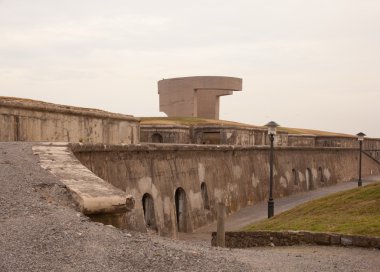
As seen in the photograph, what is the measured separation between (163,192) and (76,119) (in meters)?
3.94

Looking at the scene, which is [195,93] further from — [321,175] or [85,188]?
[85,188]

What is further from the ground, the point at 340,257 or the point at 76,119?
the point at 76,119

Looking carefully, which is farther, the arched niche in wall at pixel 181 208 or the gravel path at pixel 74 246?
the arched niche in wall at pixel 181 208

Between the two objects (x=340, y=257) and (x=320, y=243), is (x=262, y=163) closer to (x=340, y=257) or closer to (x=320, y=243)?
(x=320, y=243)

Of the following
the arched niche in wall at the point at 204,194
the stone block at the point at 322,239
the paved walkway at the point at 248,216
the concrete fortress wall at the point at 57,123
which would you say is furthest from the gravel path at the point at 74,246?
the arched niche in wall at the point at 204,194

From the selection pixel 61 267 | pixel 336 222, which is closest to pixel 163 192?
pixel 336 222

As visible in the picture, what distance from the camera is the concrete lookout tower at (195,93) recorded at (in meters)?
41.2

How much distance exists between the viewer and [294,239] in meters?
11.0

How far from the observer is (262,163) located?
3039cm

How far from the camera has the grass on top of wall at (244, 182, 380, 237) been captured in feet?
36.1

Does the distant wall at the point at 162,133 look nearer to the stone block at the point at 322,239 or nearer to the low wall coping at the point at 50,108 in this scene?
the low wall coping at the point at 50,108

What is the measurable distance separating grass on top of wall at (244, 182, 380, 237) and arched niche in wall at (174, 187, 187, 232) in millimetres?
5417

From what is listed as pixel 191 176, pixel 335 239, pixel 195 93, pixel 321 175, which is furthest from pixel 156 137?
pixel 335 239

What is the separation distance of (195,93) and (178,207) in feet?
74.1
